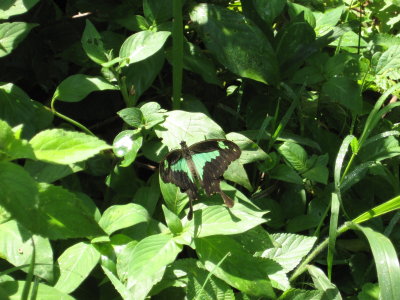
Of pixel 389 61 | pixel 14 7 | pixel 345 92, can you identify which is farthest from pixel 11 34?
pixel 389 61

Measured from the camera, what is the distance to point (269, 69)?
1.75 m

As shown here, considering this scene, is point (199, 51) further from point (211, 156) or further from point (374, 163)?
point (374, 163)

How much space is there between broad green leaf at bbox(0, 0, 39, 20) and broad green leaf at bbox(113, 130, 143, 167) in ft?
1.41

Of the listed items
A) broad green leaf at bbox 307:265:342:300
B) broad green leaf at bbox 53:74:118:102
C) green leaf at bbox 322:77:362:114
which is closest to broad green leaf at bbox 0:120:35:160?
broad green leaf at bbox 53:74:118:102

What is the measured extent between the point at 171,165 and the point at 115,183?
0.77ft

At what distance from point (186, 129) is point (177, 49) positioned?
269 millimetres

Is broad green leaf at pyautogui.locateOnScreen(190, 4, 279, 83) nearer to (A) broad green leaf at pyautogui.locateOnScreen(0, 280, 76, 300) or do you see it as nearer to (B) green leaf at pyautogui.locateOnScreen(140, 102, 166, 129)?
(B) green leaf at pyautogui.locateOnScreen(140, 102, 166, 129)

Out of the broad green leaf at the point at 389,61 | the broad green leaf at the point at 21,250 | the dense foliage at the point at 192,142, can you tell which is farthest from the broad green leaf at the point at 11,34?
the broad green leaf at the point at 389,61

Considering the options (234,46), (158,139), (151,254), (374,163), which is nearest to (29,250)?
(151,254)

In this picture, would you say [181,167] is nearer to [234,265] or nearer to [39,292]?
[234,265]

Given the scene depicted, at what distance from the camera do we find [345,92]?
5.89ft

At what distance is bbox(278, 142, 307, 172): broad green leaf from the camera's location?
5.55 feet

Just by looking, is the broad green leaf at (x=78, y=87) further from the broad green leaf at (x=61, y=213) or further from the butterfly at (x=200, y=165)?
the broad green leaf at (x=61, y=213)

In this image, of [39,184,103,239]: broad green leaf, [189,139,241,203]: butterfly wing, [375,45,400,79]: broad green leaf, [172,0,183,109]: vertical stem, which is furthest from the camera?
[375,45,400,79]: broad green leaf
